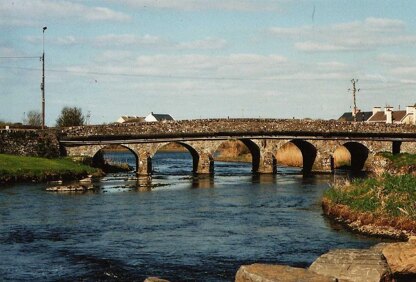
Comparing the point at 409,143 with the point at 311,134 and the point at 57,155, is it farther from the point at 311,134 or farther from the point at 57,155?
the point at 57,155

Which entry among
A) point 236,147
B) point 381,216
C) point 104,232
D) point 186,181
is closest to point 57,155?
point 186,181

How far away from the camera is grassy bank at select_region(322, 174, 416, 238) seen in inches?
1220

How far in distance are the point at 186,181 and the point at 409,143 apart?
32.0m

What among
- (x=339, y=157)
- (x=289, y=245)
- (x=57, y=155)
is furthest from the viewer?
(x=339, y=157)

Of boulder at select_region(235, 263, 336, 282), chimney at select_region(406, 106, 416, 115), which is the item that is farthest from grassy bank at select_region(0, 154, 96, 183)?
chimney at select_region(406, 106, 416, 115)

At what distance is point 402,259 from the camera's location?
21172 mm

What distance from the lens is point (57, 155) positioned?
69.0m

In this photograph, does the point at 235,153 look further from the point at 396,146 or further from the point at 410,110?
the point at 410,110

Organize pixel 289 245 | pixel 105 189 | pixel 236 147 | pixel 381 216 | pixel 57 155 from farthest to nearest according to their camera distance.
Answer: pixel 236 147, pixel 57 155, pixel 105 189, pixel 381 216, pixel 289 245

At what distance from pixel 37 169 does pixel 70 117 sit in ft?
155

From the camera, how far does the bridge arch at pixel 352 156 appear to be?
8250 cm

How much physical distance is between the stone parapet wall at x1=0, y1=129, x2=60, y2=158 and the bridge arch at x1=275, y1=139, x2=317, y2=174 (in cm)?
2560

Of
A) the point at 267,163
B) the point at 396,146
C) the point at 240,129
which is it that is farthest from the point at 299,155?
the point at 240,129

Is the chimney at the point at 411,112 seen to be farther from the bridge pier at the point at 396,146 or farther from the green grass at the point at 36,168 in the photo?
the green grass at the point at 36,168
